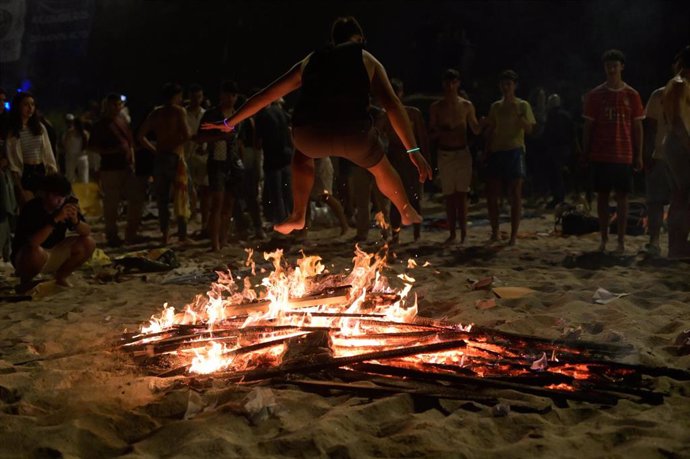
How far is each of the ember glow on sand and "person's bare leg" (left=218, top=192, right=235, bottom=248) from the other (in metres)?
4.48

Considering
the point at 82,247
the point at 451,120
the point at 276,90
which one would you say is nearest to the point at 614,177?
the point at 451,120

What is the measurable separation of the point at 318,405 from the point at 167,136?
23.9 feet

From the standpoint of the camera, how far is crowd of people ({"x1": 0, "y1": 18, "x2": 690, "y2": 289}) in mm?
5500

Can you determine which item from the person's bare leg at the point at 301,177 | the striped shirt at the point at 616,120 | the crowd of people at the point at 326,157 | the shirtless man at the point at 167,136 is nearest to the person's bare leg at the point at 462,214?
the crowd of people at the point at 326,157

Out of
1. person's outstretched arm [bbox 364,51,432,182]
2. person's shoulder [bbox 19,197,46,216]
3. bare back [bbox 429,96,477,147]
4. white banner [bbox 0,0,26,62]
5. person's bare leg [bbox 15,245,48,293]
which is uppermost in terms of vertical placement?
white banner [bbox 0,0,26,62]

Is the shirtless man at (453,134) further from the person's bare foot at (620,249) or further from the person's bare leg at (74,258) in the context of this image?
the person's bare leg at (74,258)

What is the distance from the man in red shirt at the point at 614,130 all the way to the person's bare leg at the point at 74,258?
6.38 m

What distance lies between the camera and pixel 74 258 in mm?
7691

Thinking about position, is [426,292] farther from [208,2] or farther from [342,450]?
[208,2]

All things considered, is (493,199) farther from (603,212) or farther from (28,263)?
(28,263)

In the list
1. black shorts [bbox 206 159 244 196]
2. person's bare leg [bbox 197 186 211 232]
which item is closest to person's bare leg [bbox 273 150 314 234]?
black shorts [bbox 206 159 244 196]

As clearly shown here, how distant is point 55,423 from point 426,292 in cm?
396

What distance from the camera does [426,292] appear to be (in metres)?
6.92

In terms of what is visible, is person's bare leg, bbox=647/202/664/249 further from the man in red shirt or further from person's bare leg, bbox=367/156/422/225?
person's bare leg, bbox=367/156/422/225
